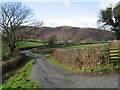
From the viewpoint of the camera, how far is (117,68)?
8078 mm

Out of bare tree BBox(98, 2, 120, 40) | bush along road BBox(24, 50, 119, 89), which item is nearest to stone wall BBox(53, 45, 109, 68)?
bush along road BBox(24, 50, 119, 89)

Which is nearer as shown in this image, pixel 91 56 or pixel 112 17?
pixel 91 56

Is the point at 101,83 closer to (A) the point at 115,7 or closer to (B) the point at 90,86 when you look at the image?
(B) the point at 90,86

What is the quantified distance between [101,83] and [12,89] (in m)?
5.82

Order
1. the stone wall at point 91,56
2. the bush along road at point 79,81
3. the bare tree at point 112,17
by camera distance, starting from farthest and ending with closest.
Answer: the bare tree at point 112,17
the stone wall at point 91,56
the bush along road at point 79,81

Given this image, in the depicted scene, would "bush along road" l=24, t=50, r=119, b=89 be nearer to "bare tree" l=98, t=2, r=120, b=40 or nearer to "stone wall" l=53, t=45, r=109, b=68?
"stone wall" l=53, t=45, r=109, b=68

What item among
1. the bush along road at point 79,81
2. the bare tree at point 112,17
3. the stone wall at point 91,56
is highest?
the bare tree at point 112,17

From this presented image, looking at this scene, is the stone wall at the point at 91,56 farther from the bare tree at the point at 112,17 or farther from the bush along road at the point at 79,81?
the bare tree at the point at 112,17

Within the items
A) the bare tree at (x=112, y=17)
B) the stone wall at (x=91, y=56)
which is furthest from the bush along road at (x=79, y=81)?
the bare tree at (x=112, y=17)

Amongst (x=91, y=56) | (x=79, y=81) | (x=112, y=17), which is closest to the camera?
(x=79, y=81)

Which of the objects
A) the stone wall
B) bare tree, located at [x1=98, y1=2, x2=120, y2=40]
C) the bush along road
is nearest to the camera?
the bush along road

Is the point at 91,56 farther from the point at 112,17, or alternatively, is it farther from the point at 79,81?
the point at 112,17

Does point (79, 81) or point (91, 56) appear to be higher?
point (91, 56)

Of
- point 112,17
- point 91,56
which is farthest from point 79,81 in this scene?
point 112,17
